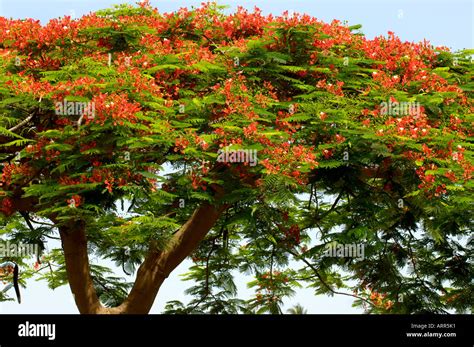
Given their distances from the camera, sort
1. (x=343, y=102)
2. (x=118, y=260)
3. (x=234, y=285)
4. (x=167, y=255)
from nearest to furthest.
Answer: (x=343, y=102) → (x=167, y=255) → (x=118, y=260) → (x=234, y=285)

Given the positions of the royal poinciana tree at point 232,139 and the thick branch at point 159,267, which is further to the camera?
the thick branch at point 159,267

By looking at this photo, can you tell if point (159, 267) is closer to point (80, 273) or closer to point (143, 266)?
point (143, 266)

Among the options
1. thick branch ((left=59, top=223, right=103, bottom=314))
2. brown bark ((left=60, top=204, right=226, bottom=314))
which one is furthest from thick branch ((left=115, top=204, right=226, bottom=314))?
thick branch ((left=59, top=223, right=103, bottom=314))

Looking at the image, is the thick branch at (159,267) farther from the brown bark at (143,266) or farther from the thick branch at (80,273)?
the thick branch at (80,273)

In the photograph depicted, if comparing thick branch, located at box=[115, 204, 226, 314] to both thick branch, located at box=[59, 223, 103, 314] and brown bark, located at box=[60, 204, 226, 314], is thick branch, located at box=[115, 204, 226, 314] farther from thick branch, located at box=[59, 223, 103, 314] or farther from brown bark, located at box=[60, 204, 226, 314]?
thick branch, located at box=[59, 223, 103, 314]

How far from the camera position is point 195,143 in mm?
12195

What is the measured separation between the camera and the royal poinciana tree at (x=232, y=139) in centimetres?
1200

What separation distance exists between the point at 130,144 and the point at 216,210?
2.28 metres

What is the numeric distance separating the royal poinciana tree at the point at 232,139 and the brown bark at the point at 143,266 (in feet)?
0.10

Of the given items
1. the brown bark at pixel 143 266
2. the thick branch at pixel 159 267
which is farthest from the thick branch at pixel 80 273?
the thick branch at pixel 159 267

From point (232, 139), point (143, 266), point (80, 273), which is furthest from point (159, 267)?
point (232, 139)

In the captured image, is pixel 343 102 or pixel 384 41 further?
pixel 384 41

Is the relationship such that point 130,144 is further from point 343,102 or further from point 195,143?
point 343,102

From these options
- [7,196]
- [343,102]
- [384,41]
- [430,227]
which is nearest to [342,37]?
[384,41]
